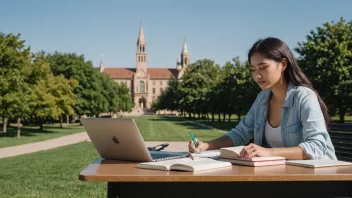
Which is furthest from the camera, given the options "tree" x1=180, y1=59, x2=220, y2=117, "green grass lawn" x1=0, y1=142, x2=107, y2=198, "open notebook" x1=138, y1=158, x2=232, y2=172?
"tree" x1=180, y1=59, x2=220, y2=117

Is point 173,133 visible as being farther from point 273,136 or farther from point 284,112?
point 284,112

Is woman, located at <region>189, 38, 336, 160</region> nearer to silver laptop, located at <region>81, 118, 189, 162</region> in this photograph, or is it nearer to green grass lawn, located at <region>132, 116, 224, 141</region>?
silver laptop, located at <region>81, 118, 189, 162</region>

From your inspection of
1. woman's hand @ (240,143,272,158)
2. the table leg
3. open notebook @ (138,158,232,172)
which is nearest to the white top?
woman's hand @ (240,143,272,158)

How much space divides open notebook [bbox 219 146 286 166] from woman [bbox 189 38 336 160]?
0.10 meters

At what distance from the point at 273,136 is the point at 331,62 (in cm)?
2481

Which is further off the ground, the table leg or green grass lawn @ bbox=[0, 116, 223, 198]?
the table leg

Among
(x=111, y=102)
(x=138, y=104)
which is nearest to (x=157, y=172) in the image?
(x=111, y=102)

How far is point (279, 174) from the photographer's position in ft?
7.03

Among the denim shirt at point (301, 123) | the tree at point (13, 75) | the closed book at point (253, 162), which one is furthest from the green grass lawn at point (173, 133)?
the closed book at point (253, 162)

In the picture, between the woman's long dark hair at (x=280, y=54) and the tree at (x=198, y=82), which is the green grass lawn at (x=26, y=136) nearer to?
the woman's long dark hair at (x=280, y=54)

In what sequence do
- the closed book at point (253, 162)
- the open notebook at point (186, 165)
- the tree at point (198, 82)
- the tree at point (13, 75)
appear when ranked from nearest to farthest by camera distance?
the open notebook at point (186, 165)
the closed book at point (253, 162)
the tree at point (13, 75)
the tree at point (198, 82)

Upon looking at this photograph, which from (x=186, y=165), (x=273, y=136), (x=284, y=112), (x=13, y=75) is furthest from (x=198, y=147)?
(x=13, y=75)

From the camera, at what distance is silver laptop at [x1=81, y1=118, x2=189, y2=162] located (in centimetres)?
247

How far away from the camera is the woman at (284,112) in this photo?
9.40 ft
